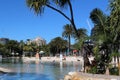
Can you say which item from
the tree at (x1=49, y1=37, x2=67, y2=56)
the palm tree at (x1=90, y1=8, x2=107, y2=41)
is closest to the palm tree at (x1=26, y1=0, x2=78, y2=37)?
the palm tree at (x1=90, y1=8, x2=107, y2=41)

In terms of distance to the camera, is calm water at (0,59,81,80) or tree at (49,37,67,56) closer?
calm water at (0,59,81,80)

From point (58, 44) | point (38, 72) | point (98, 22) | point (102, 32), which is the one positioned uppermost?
point (58, 44)

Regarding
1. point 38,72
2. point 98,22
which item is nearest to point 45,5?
point 98,22

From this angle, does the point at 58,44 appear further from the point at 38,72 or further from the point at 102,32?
the point at 102,32

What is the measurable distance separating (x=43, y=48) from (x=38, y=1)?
154744 millimetres

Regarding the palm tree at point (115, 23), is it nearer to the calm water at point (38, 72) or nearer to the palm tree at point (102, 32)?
the palm tree at point (102, 32)

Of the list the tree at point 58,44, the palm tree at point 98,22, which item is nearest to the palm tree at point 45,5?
the palm tree at point 98,22

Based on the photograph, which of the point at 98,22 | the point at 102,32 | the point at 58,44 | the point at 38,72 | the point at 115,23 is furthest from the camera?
the point at 58,44

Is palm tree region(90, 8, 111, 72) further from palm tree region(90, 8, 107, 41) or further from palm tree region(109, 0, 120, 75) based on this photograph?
palm tree region(109, 0, 120, 75)

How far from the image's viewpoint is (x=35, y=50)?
185750 millimetres

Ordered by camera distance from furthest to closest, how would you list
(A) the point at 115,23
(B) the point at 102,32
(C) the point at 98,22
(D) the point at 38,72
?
(D) the point at 38,72, (C) the point at 98,22, (B) the point at 102,32, (A) the point at 115,23

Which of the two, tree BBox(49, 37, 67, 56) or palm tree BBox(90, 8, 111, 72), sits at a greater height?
tree BBox(49, 37, 67, 56)

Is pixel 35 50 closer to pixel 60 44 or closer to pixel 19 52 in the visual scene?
pixel 19 52

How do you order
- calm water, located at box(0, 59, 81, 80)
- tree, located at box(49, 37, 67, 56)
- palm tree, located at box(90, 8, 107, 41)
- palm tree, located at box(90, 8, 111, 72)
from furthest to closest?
tree, located at box(49, 37, 67, 56), calm water, located at box(0, 59, 81, 80), palm tree, located at box(90, 8, 107, 41), palm tree, located at box(90, 8, 111, 72)
